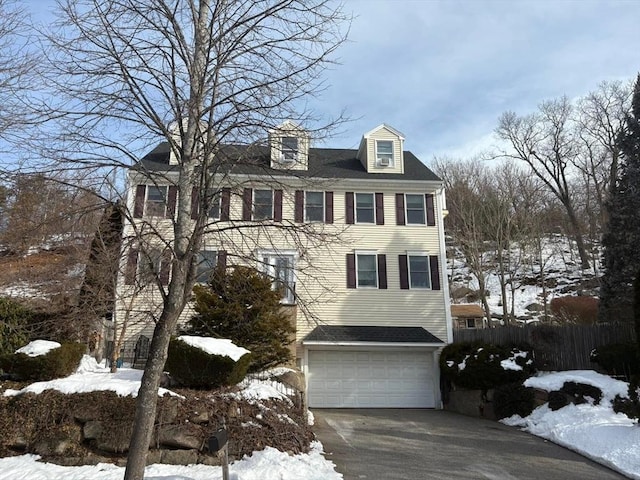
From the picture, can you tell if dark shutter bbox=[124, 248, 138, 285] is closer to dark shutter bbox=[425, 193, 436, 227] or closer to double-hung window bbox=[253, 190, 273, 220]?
double-hung window bbox=[253, 190, 273, 220]

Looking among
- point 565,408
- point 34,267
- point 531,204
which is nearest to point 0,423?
point 34,267

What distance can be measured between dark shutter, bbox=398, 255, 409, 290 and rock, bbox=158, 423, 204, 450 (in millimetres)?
10614

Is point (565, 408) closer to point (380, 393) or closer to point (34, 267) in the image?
point (380, 393)

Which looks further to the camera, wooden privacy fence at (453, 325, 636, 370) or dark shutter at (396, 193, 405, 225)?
dark shutter at (396, 193, 405, 225)

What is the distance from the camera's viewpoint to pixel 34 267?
15156mm

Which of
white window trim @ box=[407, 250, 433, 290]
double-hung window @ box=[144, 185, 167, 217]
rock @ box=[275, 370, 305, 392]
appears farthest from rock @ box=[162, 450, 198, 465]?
white window trim @ box=[407, 250, 433, 290]

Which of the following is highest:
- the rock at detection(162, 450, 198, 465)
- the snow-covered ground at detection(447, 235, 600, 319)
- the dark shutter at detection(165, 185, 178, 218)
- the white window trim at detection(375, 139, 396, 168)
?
the white window trim at detection(375, 139, 396, 168)

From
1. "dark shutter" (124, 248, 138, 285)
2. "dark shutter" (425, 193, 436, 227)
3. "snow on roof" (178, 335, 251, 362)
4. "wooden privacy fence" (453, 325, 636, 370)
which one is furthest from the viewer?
"dark shutter" (425, 193, 436, 227)

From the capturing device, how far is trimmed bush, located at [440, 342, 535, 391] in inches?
521

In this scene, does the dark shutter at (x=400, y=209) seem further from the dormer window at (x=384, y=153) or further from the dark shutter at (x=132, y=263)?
the dark shutter at (x=132, y=263)

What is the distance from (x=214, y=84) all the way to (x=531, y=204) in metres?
30.2

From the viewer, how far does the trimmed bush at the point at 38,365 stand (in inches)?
343

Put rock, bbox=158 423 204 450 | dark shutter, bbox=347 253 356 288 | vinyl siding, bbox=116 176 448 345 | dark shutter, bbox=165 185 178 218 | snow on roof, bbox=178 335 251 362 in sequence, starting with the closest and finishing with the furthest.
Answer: dark shutter, bbox=165 185 178 218 < rock, bbox=158 423 204 450 < snow on roof, bbox=178 335 251 362 < vinyl siding, bbox=116 176 448 345 < dark shutter, bbox=347 253 356 288

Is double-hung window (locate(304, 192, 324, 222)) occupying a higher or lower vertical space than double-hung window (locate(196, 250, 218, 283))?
higher
